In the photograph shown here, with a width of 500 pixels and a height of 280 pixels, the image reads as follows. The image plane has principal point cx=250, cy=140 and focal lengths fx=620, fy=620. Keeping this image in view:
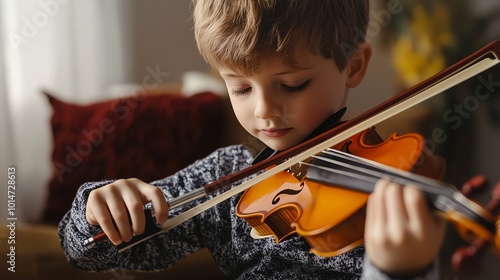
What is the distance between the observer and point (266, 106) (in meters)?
0.56

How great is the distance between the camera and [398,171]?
47 centimetres

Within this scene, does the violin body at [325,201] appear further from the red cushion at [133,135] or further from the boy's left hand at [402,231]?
the red cushion at [133,135]

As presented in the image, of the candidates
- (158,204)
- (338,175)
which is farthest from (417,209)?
(158,204)

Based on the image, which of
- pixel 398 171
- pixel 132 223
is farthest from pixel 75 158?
pixel 398 171

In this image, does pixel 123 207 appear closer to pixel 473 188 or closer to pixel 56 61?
pixel 473 188

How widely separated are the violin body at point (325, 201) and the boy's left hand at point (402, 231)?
0.07 m

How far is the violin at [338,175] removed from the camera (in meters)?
0.49

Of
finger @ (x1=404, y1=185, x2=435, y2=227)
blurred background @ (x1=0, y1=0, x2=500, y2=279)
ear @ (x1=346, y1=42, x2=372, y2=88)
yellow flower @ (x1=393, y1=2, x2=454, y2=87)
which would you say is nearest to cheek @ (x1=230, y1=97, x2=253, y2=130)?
ear @ (x1=346, y1=42, x2=372, y2=88)

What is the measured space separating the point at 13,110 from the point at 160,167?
424 mm

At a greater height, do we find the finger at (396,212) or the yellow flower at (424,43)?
the finger at (396,212)

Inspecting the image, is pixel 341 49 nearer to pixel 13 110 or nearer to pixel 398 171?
pixel 398 171

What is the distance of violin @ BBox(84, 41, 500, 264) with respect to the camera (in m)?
0.49

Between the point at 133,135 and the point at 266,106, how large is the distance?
62 cm

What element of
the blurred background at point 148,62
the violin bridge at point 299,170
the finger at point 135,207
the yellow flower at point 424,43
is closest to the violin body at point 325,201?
the violin bridge at point 299,170
